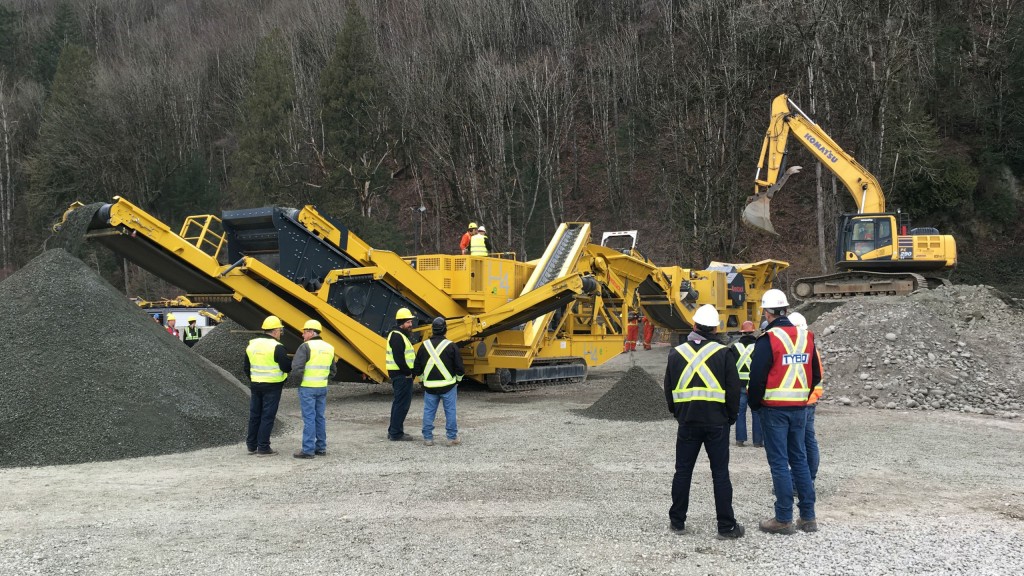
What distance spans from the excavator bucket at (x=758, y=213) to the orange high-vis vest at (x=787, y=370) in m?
14.1

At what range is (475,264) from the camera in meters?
13.7

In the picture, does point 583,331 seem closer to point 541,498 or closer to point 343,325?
point 343,325

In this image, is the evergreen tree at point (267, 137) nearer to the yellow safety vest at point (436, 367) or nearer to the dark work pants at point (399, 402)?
the dark work pants at point (399, 402)

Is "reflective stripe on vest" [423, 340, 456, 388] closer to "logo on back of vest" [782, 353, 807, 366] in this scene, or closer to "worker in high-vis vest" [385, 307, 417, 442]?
"worker in high-vis vest" [385, 307, 417, 442]

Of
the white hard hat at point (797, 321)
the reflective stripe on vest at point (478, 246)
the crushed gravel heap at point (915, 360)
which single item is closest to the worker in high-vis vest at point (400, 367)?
the white hard hat at point (797, 321)

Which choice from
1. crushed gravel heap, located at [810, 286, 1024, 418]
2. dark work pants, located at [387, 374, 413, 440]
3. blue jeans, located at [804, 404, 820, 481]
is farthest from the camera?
crushed gravel heap, located at [810, 286, 1024, 418]

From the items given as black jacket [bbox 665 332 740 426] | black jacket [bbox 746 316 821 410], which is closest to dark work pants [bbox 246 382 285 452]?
black jacket [bbox 665 332 740 426]

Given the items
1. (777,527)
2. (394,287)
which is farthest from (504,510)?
(394,287)

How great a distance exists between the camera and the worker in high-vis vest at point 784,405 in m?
5.43

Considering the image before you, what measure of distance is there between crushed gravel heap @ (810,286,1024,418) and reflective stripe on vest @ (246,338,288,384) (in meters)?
8.91

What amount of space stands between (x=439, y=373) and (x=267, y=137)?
29.6m

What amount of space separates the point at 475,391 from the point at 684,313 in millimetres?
4889

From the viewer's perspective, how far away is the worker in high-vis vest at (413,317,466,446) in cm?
905

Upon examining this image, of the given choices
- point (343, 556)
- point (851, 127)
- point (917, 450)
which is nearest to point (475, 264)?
point (917, 450)
